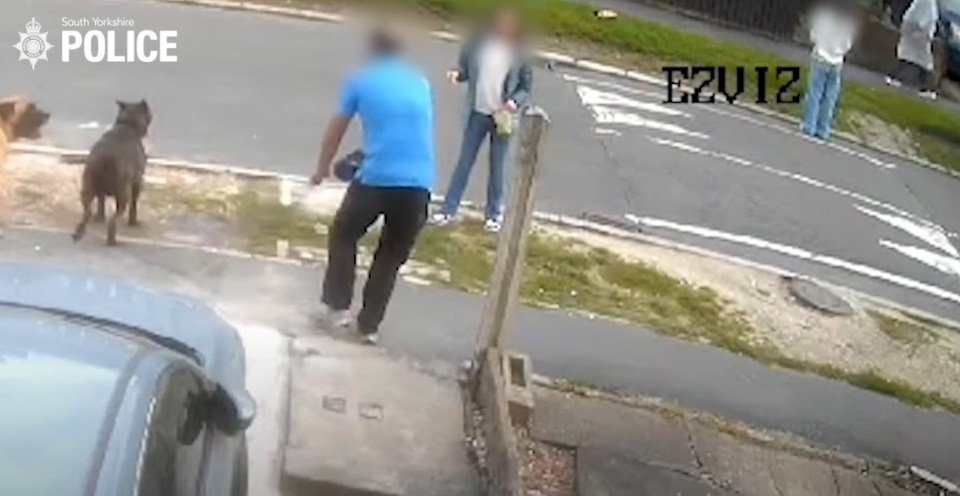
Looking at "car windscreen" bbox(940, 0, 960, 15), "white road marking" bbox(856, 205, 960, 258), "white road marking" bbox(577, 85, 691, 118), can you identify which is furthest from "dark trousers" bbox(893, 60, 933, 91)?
"white road marking" bbox(856, 205, 960, 258)

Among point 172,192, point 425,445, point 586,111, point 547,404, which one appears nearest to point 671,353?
point 547,404

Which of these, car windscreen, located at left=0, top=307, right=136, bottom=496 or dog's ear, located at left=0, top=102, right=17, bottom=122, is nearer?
car windscreen, located at left=0, top=307, right=136, bottom=496

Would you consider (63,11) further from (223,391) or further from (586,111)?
(223,391)

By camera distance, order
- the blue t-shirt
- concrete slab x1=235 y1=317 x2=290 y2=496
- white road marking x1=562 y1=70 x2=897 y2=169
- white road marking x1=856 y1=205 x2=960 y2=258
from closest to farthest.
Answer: concrete slab x1=235 y1=317 x2=290 y2=496, the blue t-shirt, white road marking x1=856 y1=205 x2=960 y2=258, white road marking x1=562 y1=70 x2=897 y2=169

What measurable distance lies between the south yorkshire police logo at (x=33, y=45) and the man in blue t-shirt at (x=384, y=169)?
611 centimetres

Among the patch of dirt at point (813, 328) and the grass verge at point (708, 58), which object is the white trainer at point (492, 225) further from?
the grass verge at point (708, 58)

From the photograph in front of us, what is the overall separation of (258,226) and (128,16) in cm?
596

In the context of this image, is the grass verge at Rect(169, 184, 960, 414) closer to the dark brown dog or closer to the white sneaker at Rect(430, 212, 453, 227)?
the white sneaker at Rect(430, 212, 453, 227)

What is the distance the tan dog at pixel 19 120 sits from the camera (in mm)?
11352

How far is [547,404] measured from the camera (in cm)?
878

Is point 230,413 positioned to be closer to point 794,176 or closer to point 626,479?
point 626,479

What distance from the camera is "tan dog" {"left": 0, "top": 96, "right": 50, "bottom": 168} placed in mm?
11352

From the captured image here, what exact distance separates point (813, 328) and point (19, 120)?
5.86m

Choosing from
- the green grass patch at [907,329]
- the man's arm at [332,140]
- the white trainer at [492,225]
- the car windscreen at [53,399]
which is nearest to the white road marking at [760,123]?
the green grass patch at [907,329]
